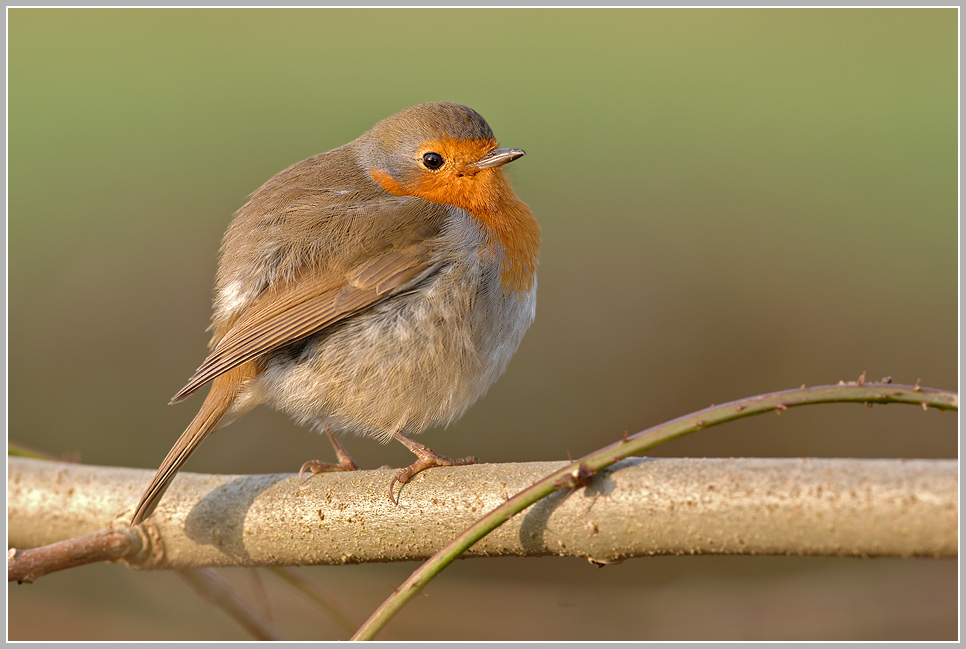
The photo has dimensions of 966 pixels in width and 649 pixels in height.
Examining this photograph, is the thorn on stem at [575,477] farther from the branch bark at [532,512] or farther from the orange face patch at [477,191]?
the orange face patch at [477,191]

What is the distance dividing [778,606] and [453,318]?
1.48 meters

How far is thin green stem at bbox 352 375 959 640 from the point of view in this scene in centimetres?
140

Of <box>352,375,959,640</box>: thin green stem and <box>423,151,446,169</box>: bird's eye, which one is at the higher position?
<box>423,151,446,169</box>: bird's eye

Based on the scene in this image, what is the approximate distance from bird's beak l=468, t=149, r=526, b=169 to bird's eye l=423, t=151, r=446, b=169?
0.12 meters

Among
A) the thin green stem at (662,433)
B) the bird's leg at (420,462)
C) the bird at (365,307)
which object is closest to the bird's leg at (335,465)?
the bird at (365,307)

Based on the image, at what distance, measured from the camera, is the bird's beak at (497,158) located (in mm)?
2918

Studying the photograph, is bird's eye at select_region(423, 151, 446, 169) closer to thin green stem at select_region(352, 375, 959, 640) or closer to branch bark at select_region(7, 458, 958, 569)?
branch bark at select_region(7, 458, 958, 569)

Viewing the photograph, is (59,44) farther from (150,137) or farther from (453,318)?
(453,318)

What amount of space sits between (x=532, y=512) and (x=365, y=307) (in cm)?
109

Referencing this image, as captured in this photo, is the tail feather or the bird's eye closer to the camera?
the tail feather

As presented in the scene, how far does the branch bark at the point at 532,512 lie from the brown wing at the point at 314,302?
43 cm

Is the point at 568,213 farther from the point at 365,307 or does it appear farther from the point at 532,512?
the point at 532,512

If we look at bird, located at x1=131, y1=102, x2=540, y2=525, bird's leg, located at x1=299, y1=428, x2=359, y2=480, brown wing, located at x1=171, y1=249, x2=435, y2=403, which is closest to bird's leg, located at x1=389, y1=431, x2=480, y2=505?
bird, located at x1=131, y1=102, x2=540, y2=525

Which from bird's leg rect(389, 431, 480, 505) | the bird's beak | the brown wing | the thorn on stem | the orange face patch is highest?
the bird's beak
